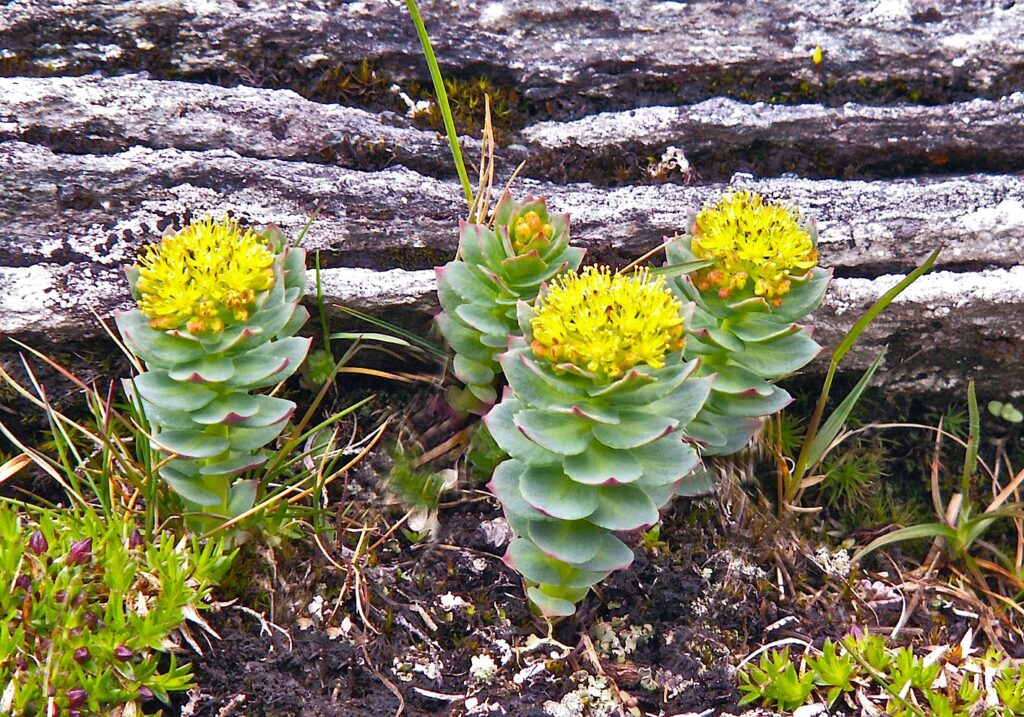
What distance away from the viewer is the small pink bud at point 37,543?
7.72 ft

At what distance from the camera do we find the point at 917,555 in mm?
3379

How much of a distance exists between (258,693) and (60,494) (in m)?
1.20

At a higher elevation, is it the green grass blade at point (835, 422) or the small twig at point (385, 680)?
the green grass blade at point (835, 422)

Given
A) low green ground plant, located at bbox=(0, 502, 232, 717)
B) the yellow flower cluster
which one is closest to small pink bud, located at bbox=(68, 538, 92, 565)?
low green ground plant, located at bbox=(0, 502, 232, 717)

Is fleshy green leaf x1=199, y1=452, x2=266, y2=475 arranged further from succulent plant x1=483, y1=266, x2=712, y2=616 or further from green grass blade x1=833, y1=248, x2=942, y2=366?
green grass blade x1=833, y1=248, x2=942, y2=366

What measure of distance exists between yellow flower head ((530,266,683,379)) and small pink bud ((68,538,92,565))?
4.28 ft

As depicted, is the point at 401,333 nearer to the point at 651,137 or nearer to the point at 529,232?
the point at 529,232

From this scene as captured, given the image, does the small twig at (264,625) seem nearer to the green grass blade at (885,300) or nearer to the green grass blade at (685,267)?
the green grass blade at (685,267)

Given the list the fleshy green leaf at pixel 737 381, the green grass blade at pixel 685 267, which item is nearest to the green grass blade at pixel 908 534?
the fleshy green leaf at pixel 737 381

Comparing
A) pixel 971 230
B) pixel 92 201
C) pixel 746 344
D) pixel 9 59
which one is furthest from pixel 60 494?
pixel 971 230

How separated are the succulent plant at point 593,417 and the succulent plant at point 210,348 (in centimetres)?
66

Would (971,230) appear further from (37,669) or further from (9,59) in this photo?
(9,59)

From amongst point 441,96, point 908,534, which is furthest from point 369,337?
point 908,534

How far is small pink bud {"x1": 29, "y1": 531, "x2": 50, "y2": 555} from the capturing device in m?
2.35
